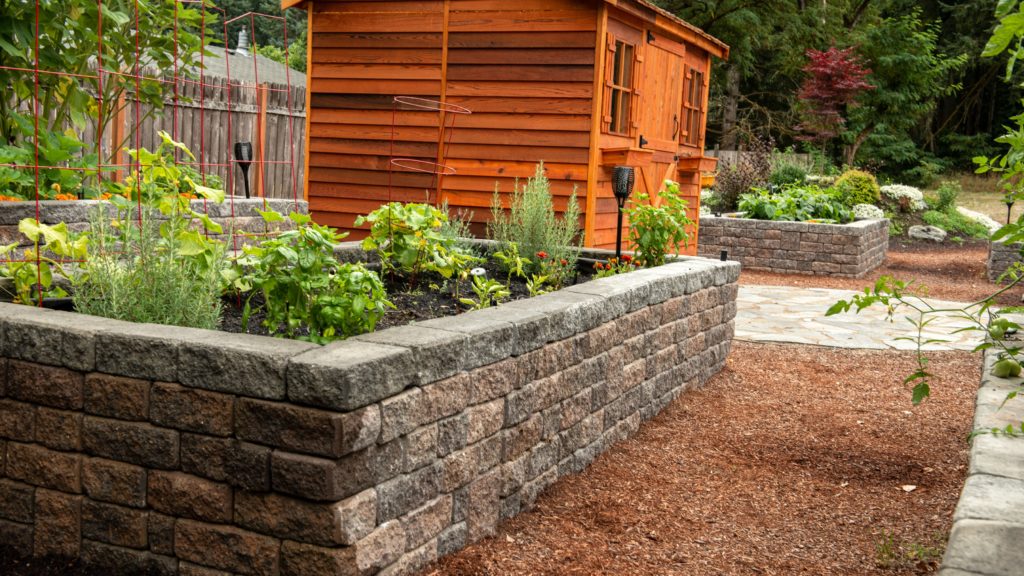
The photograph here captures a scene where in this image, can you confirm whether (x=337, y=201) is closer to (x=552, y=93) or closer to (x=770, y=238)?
(x=552, y=93)

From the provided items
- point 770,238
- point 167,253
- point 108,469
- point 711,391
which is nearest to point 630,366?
point 711,391

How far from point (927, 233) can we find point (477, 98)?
450 inches

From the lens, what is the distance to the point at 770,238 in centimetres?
1255

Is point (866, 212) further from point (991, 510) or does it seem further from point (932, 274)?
point (991, 510)

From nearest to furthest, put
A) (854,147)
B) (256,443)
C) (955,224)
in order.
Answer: (256,443) < (955,224) < (854,147)

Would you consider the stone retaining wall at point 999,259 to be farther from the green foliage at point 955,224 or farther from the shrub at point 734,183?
the green foliage at point 955,224

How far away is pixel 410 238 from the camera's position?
505 centimetres

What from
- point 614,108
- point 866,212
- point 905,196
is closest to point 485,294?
point 614,108

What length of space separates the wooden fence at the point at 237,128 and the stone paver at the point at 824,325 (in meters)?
5.25

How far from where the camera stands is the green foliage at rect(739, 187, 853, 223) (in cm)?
1316

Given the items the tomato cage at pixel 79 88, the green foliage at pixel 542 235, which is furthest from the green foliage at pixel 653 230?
the tomato cage at pixel 79 88

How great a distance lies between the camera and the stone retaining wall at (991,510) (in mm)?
2244

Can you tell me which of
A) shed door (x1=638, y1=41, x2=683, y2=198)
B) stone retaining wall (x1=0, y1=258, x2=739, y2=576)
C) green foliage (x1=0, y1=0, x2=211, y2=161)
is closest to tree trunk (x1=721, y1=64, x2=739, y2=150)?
shed door (x1=638, y1=41, x2=683, y2=198)

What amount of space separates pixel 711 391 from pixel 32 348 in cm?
414
